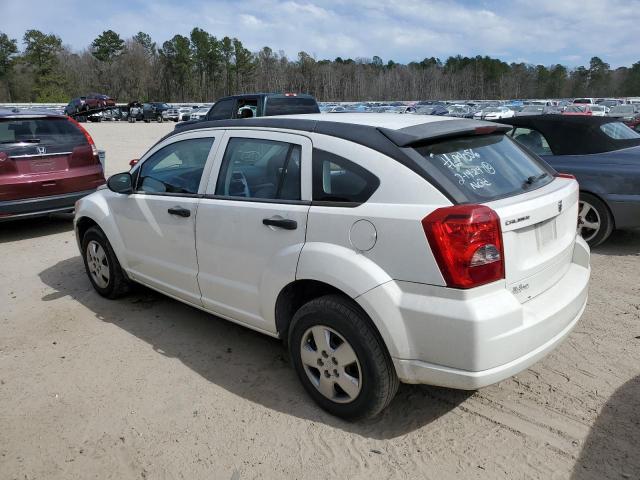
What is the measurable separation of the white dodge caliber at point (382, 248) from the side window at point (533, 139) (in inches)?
130

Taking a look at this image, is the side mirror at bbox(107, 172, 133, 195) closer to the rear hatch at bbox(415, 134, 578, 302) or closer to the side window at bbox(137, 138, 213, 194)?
the side window at bbox(137, 138, 213, 194)

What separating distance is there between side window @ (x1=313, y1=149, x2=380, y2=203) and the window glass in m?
4.78

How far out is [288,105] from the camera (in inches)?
510

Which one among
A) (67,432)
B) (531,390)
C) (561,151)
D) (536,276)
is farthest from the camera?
(561,151)

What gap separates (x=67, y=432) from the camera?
2979mm

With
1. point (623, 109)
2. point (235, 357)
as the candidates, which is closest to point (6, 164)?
point (235, 357)

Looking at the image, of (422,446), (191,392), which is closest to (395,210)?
(422,446)

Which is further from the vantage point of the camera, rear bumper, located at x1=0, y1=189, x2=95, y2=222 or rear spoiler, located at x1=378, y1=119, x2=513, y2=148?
rear bumper, located at x1=0, y1=189, x2=95, y2=222

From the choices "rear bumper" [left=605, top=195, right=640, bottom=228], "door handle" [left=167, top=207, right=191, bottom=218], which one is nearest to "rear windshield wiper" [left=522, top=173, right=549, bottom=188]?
"door handle" [left=167, top=207, right=191, bottom=218]

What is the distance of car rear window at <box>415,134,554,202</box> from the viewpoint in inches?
104

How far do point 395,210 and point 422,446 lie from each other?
4.14 ft

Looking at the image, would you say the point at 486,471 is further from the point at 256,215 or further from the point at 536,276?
the point at 256,215

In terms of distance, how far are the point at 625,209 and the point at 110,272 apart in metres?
5.34

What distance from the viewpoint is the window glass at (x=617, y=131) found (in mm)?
6258
